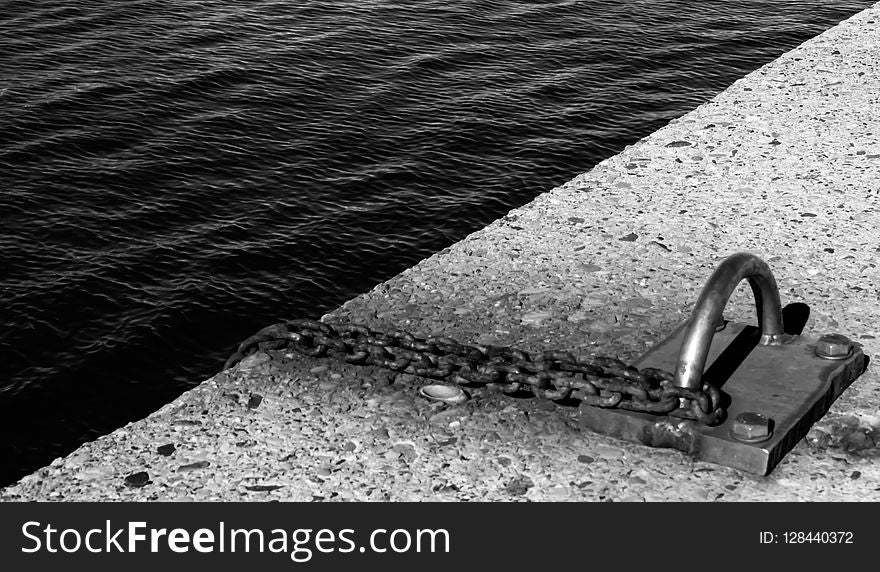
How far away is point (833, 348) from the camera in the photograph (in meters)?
6.46

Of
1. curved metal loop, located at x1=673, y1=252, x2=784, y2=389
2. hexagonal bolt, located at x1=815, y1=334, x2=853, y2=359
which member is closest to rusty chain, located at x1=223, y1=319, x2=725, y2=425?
curved metal loop, located at x1=673, y1=252, x2=784, y2=389

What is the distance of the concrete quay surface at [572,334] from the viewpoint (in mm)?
5789

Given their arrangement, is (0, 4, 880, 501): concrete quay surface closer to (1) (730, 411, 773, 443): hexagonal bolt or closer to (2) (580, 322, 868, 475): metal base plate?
(2) (580, 322, 868, 475): metal base plate

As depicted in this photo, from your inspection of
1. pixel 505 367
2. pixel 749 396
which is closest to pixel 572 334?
pixel 505 367

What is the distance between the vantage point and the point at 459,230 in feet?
39.0

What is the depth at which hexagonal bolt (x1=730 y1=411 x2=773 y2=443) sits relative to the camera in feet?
18.9

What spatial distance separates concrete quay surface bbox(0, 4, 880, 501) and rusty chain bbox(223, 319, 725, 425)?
0.40ft

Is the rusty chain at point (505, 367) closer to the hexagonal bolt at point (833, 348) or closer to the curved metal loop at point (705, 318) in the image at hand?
the curved metal loop at point (705, 318)

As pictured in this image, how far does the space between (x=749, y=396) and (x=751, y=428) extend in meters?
0.39

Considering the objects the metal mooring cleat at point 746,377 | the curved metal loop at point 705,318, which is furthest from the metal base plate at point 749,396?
the curved metal loop at point 705,318

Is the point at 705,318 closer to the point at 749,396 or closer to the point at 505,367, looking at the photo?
the point at 749,396

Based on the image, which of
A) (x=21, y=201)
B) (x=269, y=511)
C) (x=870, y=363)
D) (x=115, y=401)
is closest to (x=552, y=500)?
(x=269, y=511)

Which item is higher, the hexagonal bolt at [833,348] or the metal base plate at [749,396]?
the hexagonal bolt at [833,348]

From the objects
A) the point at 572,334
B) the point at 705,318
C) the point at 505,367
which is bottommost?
the point at 572,334
